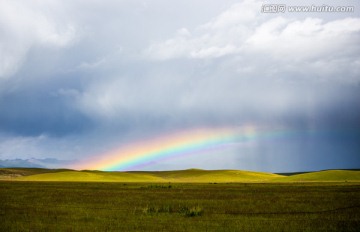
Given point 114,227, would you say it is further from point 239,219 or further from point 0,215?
point 0,215

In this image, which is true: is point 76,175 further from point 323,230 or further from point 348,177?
point 323,230

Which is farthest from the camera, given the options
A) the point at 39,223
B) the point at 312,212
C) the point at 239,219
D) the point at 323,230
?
the point at 312,212

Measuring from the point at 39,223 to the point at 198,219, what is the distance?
343 inches

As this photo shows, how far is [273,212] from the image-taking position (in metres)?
26.5

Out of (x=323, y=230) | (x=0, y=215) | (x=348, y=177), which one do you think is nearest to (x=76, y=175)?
(x=348, y=177)

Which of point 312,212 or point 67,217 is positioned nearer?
point 67,217

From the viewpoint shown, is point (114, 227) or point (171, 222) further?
point (171, 222)

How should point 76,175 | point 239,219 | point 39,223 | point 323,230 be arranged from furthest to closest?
point 76,175, point 239,219, point 39,223, point 323,230

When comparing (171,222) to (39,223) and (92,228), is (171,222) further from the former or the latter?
(39,223)

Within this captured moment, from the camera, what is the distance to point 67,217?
23172 mm

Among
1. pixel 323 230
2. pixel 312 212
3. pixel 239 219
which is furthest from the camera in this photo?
pixel 312 212

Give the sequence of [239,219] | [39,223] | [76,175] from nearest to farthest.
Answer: [39,223] → [239,219] → [76,175]

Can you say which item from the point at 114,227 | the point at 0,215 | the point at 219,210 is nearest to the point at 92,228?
the point at 114,227

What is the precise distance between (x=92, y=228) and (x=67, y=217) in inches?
184
